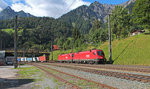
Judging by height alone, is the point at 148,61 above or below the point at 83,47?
below

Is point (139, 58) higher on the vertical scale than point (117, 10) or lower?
lower

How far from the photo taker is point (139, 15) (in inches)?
1729

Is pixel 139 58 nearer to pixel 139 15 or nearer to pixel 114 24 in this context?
pixel 139 15

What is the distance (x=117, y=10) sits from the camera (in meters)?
68.4

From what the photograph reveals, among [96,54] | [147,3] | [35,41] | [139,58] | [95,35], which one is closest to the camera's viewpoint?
[139,58]

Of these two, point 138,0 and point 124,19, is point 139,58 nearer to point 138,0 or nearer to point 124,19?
point 138,0

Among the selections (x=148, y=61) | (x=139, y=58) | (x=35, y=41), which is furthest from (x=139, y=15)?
(x=35, y=41)

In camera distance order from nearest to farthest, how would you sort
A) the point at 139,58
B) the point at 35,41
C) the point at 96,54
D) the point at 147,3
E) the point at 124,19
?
the point at 139,58
the point at 96,54
the point at 147,3
the point at 124,19
the point at 35,41

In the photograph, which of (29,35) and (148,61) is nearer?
(148,61)

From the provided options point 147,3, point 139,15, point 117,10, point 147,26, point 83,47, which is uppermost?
point 117,10

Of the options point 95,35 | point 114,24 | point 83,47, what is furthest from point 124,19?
point 83,47

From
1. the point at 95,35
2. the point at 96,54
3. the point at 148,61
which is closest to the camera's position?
the point at 148,61

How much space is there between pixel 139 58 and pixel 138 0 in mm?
23946

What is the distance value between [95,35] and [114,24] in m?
12.1
